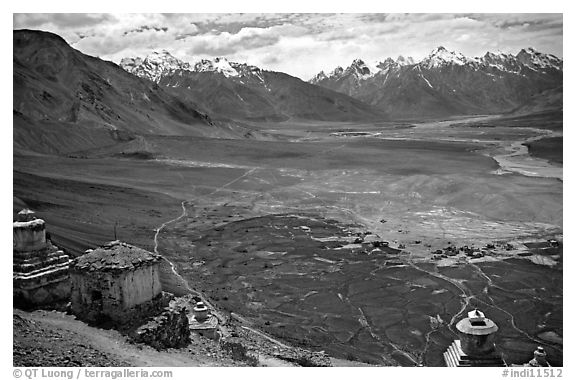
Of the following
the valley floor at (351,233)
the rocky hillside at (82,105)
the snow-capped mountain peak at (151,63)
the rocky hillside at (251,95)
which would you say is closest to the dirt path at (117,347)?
the valley floor at (351,233)

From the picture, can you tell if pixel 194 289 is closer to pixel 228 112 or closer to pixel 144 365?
pixel 144 365

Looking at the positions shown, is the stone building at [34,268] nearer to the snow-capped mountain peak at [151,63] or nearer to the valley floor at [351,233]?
the valley floor at [351,233]

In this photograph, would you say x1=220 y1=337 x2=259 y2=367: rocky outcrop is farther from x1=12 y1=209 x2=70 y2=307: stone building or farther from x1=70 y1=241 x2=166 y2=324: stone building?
x1=12 y1=209 x2=70 y2=307: stone building

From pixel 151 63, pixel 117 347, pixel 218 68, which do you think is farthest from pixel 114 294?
pixel 218 68

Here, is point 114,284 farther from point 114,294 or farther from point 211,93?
point 211,93

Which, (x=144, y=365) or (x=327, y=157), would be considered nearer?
(x=144, y=365)

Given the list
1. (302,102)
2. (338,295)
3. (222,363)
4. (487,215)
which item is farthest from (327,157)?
(302,102)
